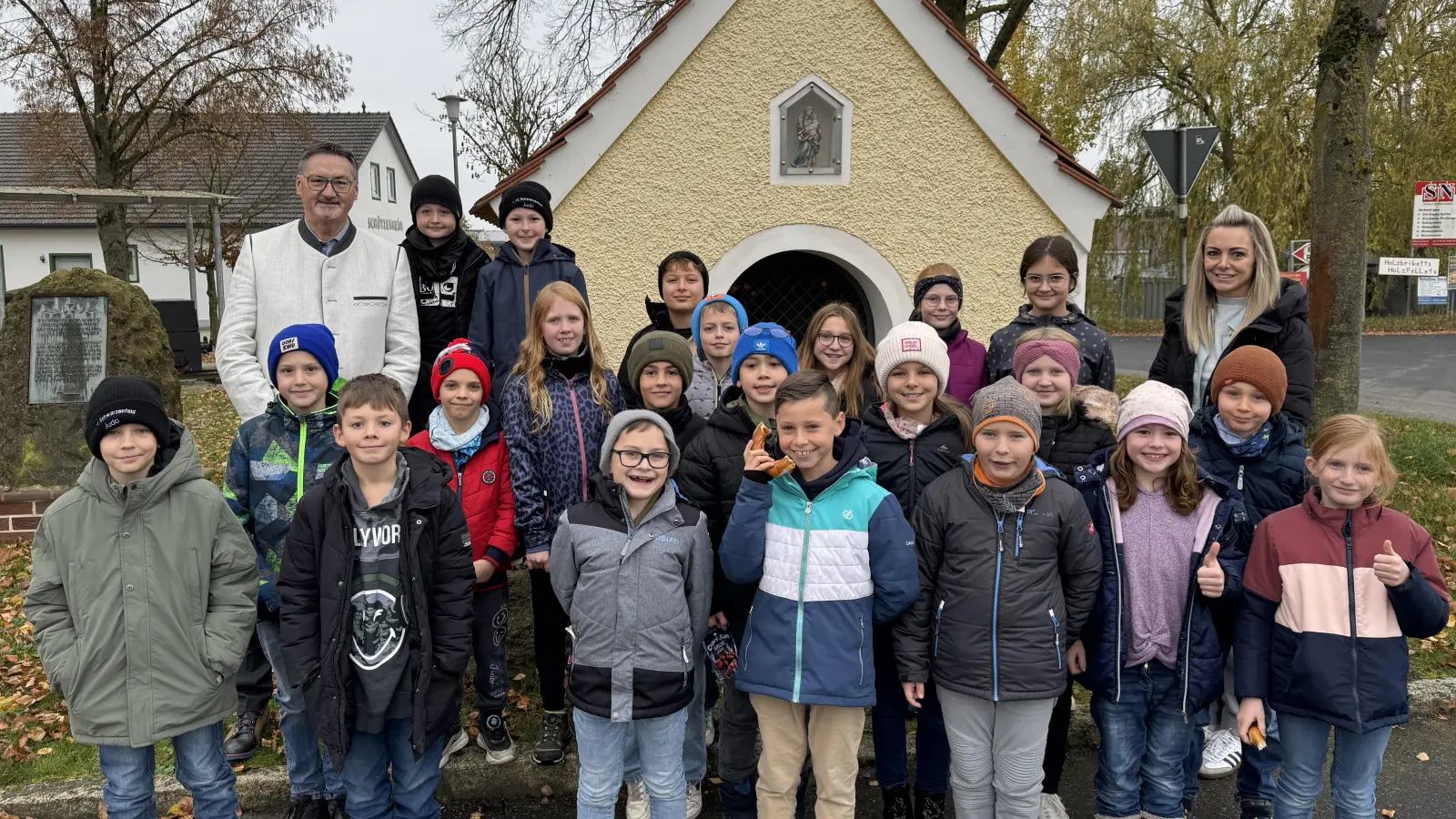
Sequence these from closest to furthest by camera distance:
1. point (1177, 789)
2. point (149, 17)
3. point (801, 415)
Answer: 1. point (801, 415)
2. point (1177, 789)
3. point (149, 17)

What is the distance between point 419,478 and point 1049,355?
2263 millimetres

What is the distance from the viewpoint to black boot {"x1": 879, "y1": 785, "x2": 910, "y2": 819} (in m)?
3.23

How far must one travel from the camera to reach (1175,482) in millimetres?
2988

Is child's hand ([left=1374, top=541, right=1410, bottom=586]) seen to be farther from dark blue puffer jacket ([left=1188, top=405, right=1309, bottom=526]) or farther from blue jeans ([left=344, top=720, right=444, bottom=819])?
blue jeans ([left=344, top=720, right=444, bottom=819])

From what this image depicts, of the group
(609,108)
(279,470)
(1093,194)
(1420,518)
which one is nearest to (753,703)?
(279,470)

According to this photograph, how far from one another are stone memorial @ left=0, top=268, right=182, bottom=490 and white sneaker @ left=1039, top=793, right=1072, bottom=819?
5965mm

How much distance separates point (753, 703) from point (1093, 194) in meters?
5.45

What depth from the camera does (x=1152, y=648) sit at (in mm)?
2971

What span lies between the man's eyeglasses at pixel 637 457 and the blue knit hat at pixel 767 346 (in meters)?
0.58

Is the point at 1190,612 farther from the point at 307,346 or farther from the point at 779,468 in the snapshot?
the point at 307,346

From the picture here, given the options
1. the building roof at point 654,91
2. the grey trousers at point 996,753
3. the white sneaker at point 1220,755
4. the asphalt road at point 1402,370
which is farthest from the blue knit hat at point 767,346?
the asphalt road at point 1402,370

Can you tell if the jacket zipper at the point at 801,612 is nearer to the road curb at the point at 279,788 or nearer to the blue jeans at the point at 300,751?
the road curb at the point at 279,788

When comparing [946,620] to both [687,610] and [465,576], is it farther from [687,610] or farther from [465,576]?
[465,576]

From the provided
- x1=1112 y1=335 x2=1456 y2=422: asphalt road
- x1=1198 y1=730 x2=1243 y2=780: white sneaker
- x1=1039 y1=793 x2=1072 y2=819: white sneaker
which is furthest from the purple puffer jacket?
x1=1112 y1=335 x2=1456 y2=422: asphalt road
